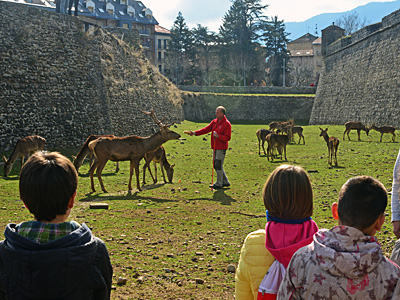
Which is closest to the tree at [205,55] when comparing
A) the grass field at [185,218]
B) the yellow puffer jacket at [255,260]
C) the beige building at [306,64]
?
the beige building at [306,64]

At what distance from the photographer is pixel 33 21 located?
20.9 m

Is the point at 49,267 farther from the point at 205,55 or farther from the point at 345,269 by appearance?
the point at 205,55

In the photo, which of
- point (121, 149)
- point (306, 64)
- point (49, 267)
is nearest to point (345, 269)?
point (49, 267)

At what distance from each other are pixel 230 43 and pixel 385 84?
50776 mm

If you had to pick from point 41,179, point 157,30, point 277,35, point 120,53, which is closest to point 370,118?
point 120,53

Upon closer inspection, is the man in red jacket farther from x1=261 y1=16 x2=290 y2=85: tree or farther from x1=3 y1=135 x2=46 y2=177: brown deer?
x1=261 y1=16 x2=290 y2=85: tree

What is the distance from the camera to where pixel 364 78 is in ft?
123

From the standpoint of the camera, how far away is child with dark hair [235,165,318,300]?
3.18 m

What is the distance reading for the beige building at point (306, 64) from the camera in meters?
92.5

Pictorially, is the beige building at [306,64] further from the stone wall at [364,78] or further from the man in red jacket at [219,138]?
the man in red jacket at [219,138]

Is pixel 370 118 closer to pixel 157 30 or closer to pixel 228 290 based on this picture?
pixel 228 290

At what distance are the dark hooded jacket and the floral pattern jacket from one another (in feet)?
4.27

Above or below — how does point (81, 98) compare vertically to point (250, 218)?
Result: above

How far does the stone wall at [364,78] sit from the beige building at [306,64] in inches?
1685
